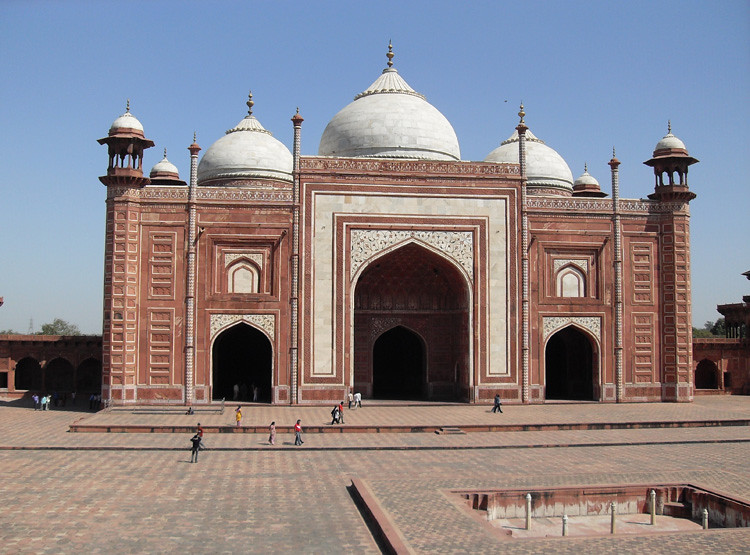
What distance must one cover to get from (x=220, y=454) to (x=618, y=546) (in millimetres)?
7089

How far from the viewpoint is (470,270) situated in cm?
1952

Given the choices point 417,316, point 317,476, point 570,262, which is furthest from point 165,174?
point 317,476

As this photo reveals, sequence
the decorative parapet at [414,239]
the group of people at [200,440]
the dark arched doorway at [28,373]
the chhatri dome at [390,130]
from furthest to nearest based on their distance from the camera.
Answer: the dark arched doorway at [28,373], the chhatri dome at [390,130], the decorative parapet at [414,239], the group of people at [200,440]

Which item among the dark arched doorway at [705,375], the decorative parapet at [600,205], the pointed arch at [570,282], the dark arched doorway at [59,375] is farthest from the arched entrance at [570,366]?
the dark arched doorway at [59,375]

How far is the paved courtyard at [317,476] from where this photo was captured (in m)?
7.61

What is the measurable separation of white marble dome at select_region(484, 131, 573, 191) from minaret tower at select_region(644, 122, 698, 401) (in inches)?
177

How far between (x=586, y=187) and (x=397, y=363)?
34.4 feet

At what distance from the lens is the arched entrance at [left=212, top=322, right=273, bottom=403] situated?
20938 millimetres

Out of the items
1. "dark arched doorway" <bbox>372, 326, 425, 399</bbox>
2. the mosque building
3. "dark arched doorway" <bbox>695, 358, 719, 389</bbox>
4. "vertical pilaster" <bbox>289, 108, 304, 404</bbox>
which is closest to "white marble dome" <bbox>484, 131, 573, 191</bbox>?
the mosque building

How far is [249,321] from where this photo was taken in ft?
61.5

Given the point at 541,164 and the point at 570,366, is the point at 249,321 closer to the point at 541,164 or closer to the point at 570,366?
the point at 570,366

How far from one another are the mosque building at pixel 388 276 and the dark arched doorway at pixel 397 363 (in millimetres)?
699

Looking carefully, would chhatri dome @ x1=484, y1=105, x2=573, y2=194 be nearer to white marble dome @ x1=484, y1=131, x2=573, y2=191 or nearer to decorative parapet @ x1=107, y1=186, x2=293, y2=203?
white marble dome @ x1=484, y1=131, x2=573, y2=191

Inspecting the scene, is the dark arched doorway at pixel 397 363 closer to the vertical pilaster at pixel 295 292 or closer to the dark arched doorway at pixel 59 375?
the vertical pilaster at pixel 295 292
